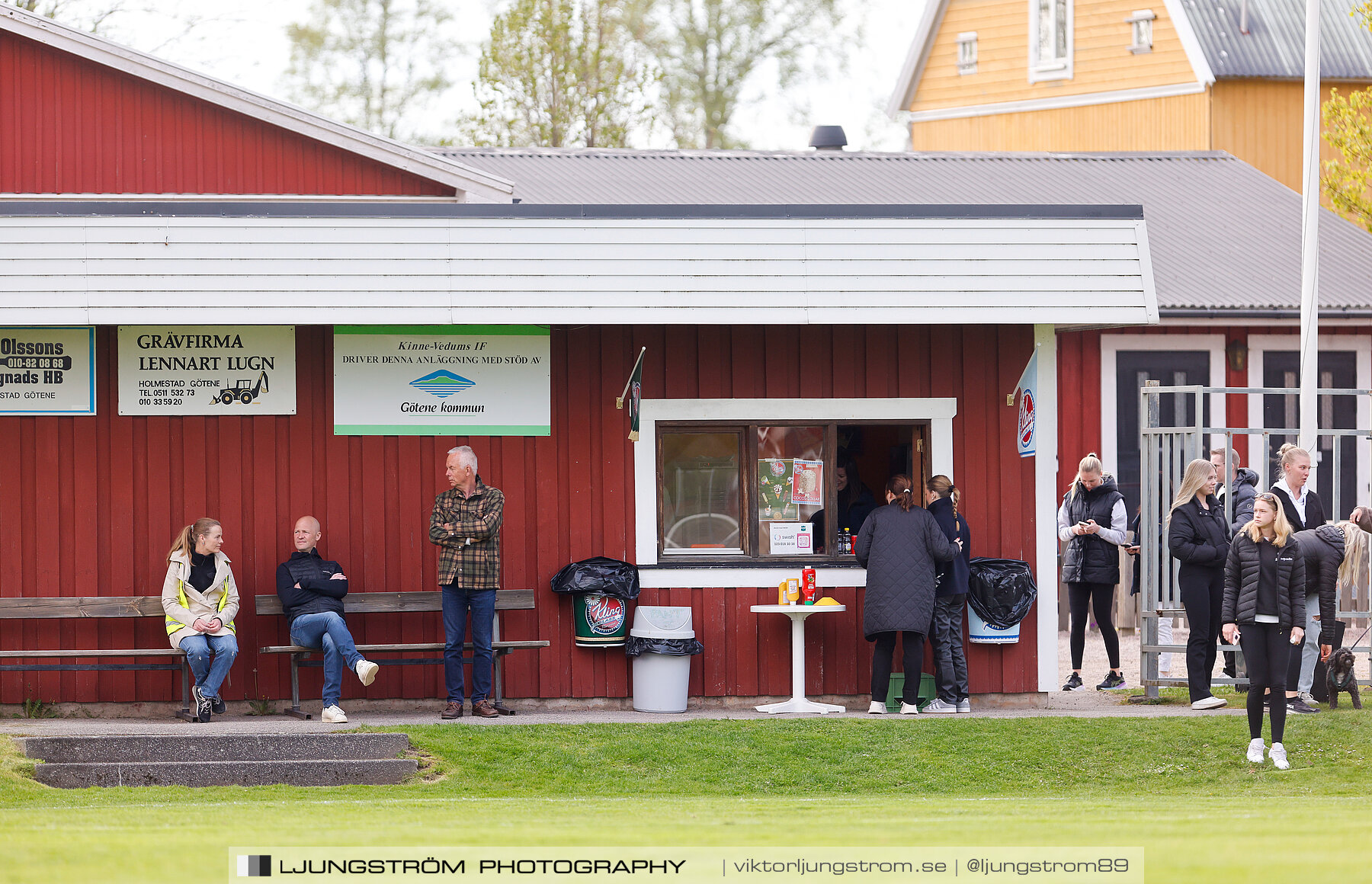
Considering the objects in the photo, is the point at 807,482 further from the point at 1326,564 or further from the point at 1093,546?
the point at 1326,564

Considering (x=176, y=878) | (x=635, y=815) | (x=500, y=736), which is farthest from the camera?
(x=500, y=736)

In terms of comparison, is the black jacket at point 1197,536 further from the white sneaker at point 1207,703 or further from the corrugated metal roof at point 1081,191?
the corrugated metal roof at point 1081,191

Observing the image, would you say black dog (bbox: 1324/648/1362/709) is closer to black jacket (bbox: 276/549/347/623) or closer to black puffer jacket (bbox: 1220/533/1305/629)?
black puffer jacket (bbox: 1220/533/1305/629)

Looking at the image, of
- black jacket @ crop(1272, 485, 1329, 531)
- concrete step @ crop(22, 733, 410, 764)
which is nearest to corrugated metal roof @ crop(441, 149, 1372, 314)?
black jacket @ crop(1272, 485, 1329, 531)

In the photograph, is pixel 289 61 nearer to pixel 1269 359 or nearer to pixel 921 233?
pixel 1269 359

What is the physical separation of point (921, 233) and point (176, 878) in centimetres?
702

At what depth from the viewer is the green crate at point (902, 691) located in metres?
11.1

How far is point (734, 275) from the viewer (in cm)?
1054

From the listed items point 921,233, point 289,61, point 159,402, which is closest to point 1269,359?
point 921,233

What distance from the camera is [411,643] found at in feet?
36.2

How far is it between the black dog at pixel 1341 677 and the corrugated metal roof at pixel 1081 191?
6.20 meters

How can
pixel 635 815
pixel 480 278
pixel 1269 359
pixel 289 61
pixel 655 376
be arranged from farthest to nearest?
pixel 289 61 < pixel 1269 359 < pixel 655 376 < pixel 480 278 < pixel 635 815

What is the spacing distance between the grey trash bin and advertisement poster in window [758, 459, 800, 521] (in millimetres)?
1038

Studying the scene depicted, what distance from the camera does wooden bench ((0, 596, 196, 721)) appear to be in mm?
10641
